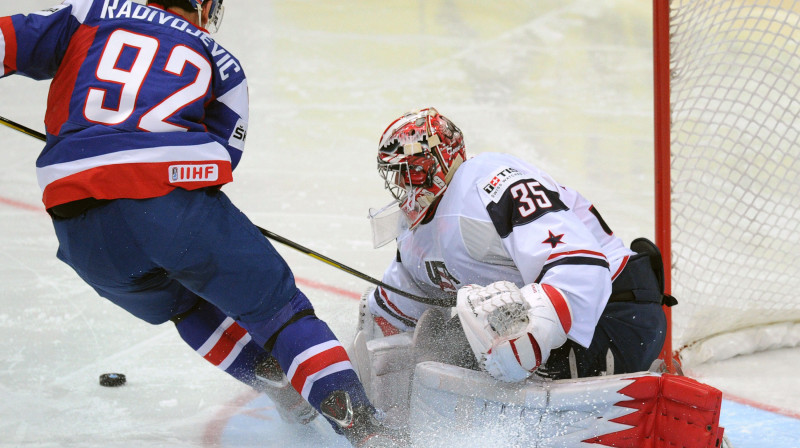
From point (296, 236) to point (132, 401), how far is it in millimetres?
1433

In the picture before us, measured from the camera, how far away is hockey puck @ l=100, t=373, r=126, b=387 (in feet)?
8.55

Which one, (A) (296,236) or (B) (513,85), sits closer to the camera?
(A) (296,236)

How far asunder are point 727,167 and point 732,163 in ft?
0.15

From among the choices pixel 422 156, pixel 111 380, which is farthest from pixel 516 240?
pixel 111 380

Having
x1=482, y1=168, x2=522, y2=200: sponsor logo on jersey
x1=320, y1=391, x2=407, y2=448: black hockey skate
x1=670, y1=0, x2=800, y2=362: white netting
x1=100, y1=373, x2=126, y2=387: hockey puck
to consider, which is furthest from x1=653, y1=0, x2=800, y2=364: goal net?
x1=100, y1=373, x2=126, y2=387: hockey puck

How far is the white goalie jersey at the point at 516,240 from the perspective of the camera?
1.89m

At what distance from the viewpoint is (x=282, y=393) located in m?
2.35

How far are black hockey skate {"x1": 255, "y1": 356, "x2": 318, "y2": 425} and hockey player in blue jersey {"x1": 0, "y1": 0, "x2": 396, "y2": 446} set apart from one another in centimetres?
25

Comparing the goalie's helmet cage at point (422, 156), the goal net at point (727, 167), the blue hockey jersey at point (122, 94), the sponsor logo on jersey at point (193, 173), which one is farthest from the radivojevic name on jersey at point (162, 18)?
the goal net at point (727, 167)

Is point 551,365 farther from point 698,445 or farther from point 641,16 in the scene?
point 641,16

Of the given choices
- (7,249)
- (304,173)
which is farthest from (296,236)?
(7,249)

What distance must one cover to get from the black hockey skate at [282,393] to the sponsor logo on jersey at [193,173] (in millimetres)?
628

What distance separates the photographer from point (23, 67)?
2.01m

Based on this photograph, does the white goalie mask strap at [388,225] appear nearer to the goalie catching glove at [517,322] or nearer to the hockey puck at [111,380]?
the goalie catching glove at [517,322]
